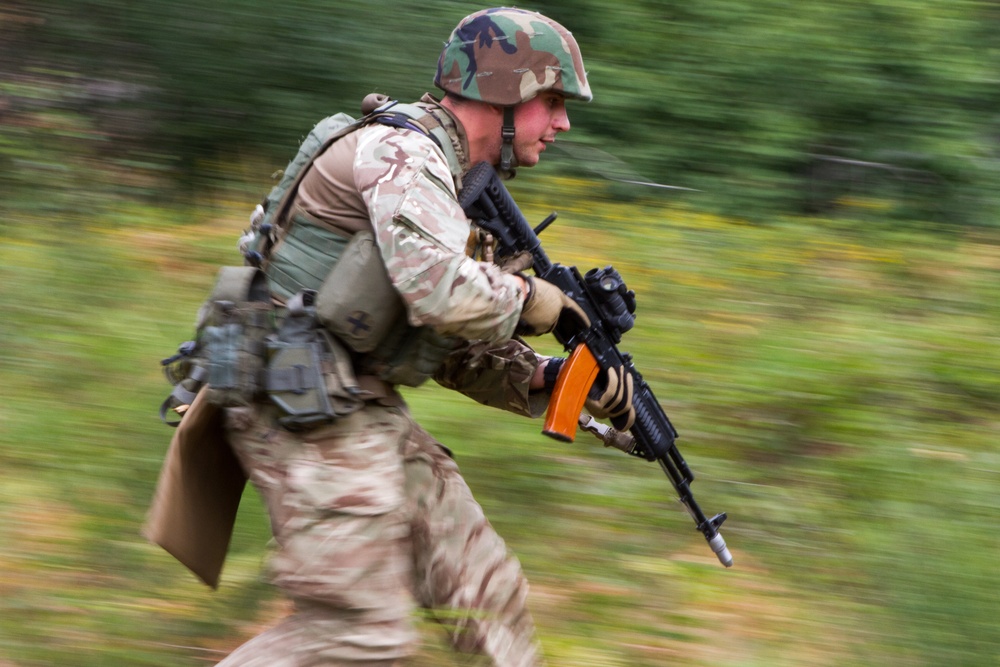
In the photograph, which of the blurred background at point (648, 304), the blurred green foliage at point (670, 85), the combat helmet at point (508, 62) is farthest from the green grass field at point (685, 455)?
the combat helmet at point (508, 62)

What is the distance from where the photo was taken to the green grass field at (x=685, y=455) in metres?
3.87

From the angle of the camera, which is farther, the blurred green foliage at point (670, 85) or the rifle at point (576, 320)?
the blurred green foliage at point (670, 85)

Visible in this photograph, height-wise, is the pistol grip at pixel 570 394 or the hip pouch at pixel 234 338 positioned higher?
the hip pouch at pixel 234 338

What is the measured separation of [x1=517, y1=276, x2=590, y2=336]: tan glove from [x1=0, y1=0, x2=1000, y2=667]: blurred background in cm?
120

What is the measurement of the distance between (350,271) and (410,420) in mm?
578

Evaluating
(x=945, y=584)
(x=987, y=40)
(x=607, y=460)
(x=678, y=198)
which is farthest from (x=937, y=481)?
(x=987, y=40)

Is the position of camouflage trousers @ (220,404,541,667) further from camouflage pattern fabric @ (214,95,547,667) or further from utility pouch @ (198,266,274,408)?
utility pouch @ (198,266,274,408)

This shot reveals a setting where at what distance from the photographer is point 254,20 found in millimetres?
6895

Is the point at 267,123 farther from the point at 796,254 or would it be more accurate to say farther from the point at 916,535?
the point at 916,535

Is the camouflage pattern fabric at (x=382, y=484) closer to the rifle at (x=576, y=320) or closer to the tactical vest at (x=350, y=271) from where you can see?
the tactical vest at (x=350, y=271)

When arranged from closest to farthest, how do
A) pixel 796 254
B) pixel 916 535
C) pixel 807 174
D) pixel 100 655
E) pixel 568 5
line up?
pixel 100 655 → pixel 916 535 → pixel 796 254 → pixel 807 174 → pixel 568 5

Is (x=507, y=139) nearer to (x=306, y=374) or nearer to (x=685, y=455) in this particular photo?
(x=306, y=374)

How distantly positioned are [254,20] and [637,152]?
8.25 ft

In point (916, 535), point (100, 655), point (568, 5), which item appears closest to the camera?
point (100, 655)
